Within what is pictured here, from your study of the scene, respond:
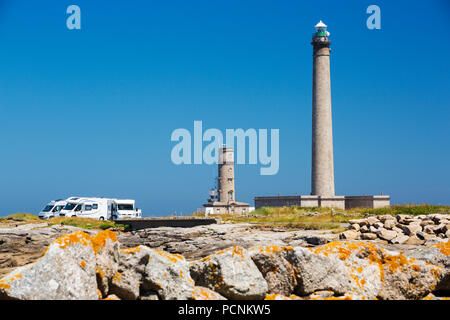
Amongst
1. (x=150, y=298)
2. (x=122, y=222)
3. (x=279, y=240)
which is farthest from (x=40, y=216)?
(x=150, y=298)

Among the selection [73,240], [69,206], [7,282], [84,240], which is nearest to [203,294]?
[84,240]

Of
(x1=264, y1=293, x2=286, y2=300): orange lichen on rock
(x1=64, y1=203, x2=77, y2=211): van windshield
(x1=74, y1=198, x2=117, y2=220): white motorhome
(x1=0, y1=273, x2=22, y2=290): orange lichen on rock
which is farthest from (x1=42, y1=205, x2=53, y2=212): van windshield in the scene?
(x1=0, y1=273, x2=22, y2=290): orange lichen on rock

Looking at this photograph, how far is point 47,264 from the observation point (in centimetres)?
620

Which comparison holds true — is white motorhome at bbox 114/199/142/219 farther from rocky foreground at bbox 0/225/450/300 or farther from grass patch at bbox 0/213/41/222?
rocky foreground at bbox 0/225/450/300

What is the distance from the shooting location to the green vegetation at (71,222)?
36.5m

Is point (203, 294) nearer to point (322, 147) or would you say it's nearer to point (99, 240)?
point (99, 240)

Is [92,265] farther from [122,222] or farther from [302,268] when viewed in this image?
[122,222]

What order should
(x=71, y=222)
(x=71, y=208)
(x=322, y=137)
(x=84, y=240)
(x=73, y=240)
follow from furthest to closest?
(x=322, y=137), (x=71, y=208), (x=71, y=222), (x=84, y=240), (x=73, y=240)

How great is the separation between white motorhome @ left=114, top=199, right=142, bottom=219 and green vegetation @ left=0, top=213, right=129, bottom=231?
8.04m

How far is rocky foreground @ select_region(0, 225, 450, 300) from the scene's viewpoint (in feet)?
20.4

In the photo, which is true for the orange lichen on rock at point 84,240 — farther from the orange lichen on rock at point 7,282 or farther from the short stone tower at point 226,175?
the short stone tower at point 226,175

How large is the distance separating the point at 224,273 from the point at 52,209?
41.9 m

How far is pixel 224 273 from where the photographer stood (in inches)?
282
